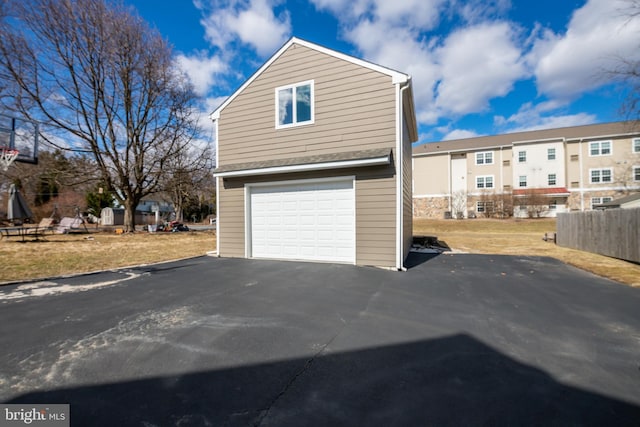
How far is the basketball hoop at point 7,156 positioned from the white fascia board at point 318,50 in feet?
20.4

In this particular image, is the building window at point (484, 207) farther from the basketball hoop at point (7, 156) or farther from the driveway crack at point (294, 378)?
the basketball hoop at point (7, 156)

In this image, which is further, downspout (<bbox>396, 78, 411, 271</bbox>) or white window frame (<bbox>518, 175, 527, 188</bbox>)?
white window frame (<bbox>518, 175, 527, 188</bbox>)

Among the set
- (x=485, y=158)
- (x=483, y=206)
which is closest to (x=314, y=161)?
(x=483, y=206)

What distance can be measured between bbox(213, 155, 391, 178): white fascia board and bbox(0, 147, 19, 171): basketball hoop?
6.36 metres

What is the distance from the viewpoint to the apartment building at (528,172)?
26.6 meters

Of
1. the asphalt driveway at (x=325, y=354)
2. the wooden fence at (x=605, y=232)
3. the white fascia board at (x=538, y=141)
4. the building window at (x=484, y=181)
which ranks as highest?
the white fascia board at (x=538, y=141)

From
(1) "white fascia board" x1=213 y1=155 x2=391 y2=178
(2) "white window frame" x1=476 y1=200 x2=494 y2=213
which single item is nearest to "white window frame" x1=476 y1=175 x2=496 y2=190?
(2) "white window frame" x1=476 y1=200 x2=494 y2=213

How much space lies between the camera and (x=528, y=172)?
2903 cm

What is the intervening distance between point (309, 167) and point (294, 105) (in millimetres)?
2105

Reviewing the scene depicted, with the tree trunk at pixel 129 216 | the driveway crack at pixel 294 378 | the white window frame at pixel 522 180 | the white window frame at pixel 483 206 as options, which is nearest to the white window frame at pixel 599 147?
the white window frame at pixel 522 180

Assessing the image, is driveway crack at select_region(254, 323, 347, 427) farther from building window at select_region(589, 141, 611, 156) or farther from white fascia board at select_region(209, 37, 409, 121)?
building window at select_region(589, 141, 611, 156)

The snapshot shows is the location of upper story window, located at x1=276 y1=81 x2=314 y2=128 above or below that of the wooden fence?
above

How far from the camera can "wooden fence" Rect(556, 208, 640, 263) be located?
307 inches

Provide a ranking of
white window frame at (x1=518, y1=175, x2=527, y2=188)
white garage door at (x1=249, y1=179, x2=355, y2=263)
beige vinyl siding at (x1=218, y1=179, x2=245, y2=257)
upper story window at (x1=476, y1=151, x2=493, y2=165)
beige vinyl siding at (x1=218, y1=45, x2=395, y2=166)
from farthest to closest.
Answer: upper story window at (x1=476, y1=151, x2=493, y2=165) → white window frame at (x1=518, y1=175, x2=527, y2=188) → beige vinyl siding at (x1=218, y1=179, x2=245, y2=257) → white garage door at (x1=249, y1=179, x2=355, y2=263) → beige vinyl siding at (x1=218, y1=45, x2=395, y2=166)
